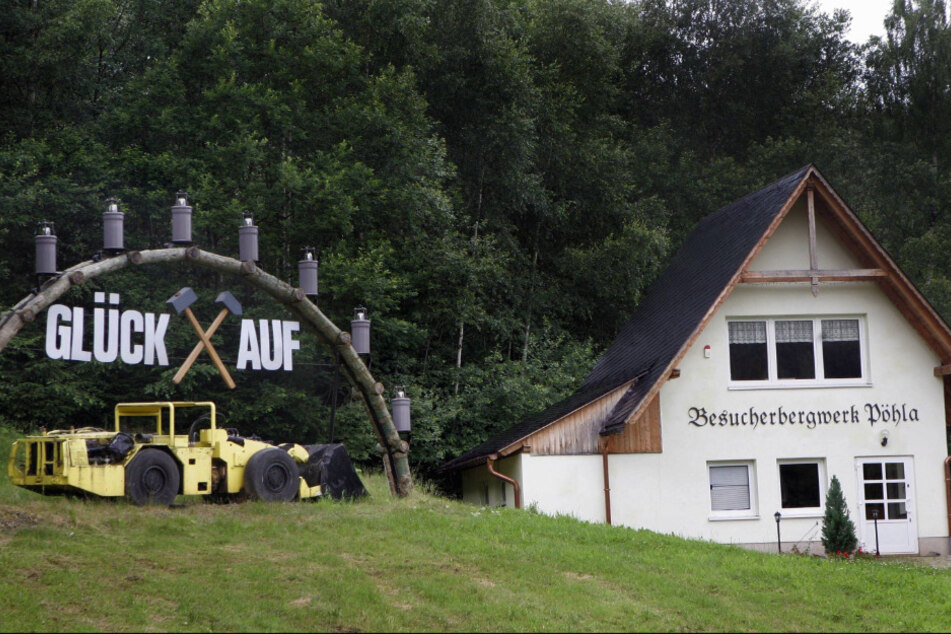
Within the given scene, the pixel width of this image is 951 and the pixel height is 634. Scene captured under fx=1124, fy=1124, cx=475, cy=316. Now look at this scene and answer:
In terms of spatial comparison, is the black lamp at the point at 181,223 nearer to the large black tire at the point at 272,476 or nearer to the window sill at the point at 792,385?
the large black tire at the point at 272,476

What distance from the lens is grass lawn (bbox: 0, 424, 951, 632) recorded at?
12.1m

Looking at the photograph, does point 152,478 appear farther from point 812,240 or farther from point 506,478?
point 812,240

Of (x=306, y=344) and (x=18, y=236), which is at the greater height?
(x=18, y=236)

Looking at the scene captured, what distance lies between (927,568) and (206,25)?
881 inches

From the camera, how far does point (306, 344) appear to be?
2825cm

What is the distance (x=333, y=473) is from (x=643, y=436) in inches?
266

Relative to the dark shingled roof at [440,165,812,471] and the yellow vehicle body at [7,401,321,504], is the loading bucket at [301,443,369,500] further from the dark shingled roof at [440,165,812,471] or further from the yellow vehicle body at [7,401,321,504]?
the dark shingled roof at [440,165,812,471]

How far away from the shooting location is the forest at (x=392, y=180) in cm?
2811

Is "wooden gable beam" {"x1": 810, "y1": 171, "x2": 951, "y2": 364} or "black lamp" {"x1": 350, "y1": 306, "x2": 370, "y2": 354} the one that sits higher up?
"wooden gable beam" {"x1": 810, "y1": 171, "x2": 951, "y2": 364}

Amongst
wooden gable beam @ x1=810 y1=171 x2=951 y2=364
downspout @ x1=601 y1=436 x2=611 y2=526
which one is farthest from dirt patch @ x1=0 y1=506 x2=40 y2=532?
wooden gable beam @ x1=810 y1=171 x2=951 y2=364

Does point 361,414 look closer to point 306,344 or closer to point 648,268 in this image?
point 306,344

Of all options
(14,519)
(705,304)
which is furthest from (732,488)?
(14,519)

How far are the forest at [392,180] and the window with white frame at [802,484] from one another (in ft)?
24.9

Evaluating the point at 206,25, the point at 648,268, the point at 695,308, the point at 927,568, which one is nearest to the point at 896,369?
the point at 695,308
